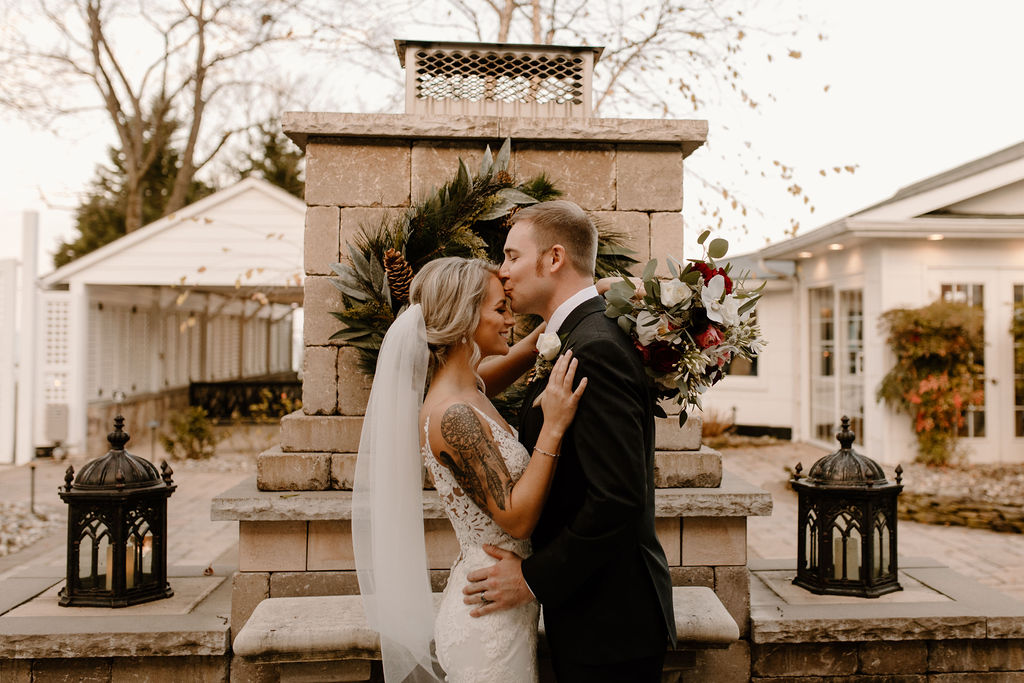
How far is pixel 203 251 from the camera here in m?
12.6

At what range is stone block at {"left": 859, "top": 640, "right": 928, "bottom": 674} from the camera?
3.78 metres

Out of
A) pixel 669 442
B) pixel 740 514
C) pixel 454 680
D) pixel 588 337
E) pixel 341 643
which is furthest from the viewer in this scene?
pixel 669 442

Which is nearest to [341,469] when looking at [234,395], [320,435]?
[320,435]

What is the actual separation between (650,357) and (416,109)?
2441mm

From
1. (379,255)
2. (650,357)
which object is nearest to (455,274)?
(650,357)

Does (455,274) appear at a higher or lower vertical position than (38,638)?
higher

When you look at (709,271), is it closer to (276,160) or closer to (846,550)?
(846,550)

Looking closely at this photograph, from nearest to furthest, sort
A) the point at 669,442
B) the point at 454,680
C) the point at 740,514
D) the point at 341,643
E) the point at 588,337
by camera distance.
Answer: the point at 588,337 < the point at 454,680 < the point at 341,643 < the point at 740,514 < the point at 669,442

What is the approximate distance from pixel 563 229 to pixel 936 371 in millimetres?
10191

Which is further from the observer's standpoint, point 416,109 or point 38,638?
point 416,109

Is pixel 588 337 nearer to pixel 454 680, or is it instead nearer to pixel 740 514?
pixel 454 680

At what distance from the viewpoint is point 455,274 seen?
2.59 m

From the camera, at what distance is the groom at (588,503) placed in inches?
88.9

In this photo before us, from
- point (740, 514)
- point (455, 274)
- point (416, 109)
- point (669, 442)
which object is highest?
point (416, 109)
